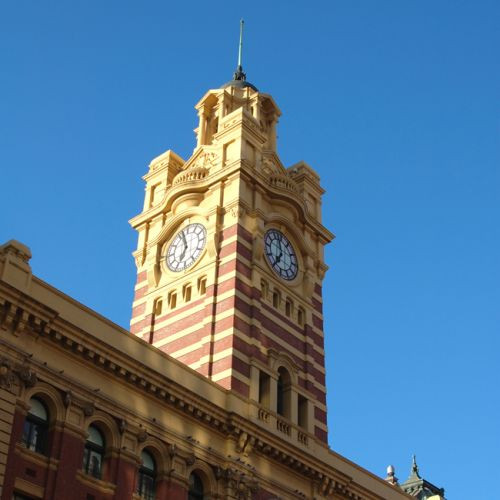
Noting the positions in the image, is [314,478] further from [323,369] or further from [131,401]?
[131,401]

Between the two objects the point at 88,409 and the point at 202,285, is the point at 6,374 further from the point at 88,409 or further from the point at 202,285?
the point at 202,285

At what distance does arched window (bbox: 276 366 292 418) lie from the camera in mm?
49531

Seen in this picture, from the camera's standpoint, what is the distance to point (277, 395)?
49.7m

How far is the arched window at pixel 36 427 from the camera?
3575cm

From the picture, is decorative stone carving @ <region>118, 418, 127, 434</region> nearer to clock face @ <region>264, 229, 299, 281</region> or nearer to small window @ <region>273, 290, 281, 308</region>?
small window @ <region>273, 290, 281, 308</region>

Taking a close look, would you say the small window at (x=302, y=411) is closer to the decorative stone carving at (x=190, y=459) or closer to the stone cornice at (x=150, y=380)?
the stone cornice at (x=150, y=380)

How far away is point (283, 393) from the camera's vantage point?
165 ft

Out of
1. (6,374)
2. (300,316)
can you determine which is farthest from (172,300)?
(6,374)

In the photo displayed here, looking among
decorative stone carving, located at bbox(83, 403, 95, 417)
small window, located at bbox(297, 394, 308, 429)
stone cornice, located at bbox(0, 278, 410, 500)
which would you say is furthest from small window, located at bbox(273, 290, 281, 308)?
decorative stone carving, located at bbox(83, 403, 95, 417)

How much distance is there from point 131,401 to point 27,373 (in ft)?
18.4

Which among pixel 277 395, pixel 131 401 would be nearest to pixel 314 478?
pixel 277 395

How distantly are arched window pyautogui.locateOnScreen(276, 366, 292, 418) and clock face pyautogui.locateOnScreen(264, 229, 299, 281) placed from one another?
5.96 meters

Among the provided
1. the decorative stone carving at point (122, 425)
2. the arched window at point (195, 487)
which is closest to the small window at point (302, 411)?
the arched window at point (195, 487)

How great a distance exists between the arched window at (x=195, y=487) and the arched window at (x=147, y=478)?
1.91 meters
